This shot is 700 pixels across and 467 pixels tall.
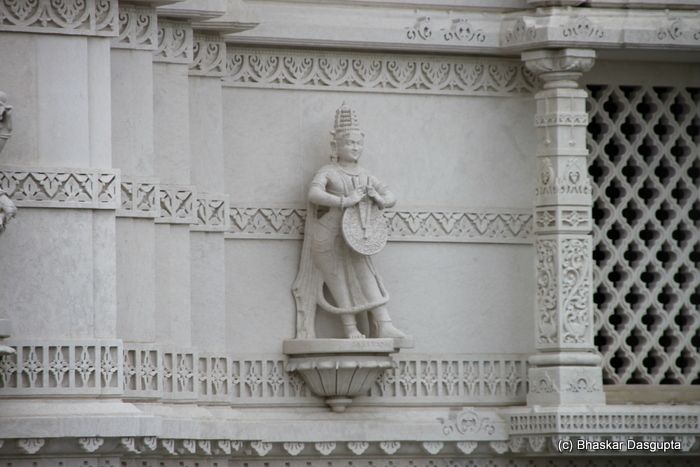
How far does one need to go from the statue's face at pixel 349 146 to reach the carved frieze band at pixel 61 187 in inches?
93.3

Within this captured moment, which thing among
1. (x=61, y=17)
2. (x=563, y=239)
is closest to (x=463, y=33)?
(x=563, y=239)

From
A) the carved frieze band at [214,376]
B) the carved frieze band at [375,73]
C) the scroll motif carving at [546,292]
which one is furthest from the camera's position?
the scroll motif carving at [546,292]

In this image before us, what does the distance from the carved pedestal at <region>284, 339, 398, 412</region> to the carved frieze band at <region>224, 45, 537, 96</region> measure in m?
1.82

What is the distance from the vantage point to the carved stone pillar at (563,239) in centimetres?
1577

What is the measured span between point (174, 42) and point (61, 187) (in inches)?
74.5

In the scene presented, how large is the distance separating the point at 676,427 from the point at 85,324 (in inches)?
182

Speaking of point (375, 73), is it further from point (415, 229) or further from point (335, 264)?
point (335, 264)

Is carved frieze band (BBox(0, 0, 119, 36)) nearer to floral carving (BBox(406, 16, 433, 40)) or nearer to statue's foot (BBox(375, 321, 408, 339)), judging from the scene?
floral carving (BBox(406, 16, 433, 40))

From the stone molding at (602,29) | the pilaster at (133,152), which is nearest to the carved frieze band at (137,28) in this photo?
the pilaster at (133,152)

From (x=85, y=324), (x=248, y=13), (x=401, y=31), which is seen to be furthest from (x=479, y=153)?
(x=85, y=324)

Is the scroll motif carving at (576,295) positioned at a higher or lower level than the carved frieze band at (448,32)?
lower

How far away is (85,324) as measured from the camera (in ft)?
43.8

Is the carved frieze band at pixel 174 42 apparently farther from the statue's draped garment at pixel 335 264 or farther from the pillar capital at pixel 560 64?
the pillar capital at pixel 560 64

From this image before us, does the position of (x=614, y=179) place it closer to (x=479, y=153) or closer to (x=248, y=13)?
(x=479, y=153)
